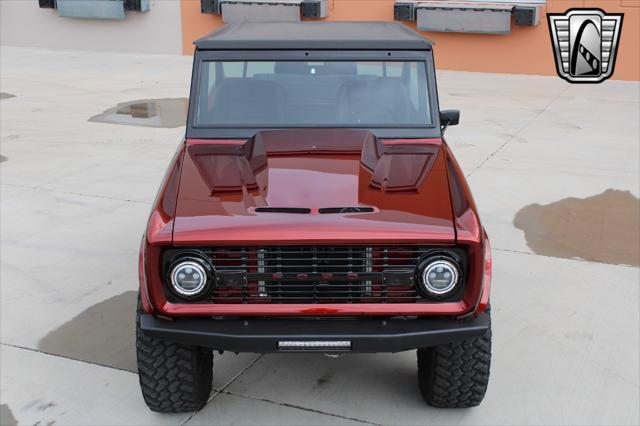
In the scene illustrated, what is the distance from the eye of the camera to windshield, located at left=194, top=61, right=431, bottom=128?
4.31m

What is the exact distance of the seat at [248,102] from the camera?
4301 mm

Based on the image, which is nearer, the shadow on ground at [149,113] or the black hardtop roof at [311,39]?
the black hardtop roof at [311,39]

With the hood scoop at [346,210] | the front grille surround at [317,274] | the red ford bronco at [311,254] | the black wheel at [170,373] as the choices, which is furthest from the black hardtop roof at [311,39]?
the black wheel at [170,373]

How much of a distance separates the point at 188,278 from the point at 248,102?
1.42 meters

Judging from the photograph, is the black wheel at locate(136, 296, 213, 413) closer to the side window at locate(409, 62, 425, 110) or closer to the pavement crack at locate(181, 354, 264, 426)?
the pavement crack at locate(181, 354, 264, 426)

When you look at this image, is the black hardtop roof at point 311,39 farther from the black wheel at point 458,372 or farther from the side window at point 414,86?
the black wheel at point 458,372

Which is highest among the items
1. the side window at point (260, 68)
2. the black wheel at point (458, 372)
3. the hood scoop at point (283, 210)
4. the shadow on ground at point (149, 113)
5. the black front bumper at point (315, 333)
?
the side window at point (260, 68)

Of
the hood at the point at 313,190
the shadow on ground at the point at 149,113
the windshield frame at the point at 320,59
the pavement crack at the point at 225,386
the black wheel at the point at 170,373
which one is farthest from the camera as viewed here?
the shadow on ground at the point at 149,113

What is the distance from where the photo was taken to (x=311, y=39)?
14.5 ft

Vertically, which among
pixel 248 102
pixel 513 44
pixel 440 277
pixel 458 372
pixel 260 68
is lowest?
pixel 458 372

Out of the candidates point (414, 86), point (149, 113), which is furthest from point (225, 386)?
point (149, 113)

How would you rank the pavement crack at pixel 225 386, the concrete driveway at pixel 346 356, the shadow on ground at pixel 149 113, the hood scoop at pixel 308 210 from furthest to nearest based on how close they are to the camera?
the shadow on ground at pixel 149 113 → the concrete driveway at pixel 346 356 → the pavement crack at pixel 225 386 → the hood scoop at pixel 308 210

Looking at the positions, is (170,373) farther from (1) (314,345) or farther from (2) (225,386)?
(1) (314,345)

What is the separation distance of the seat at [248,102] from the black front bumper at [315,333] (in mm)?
1391
